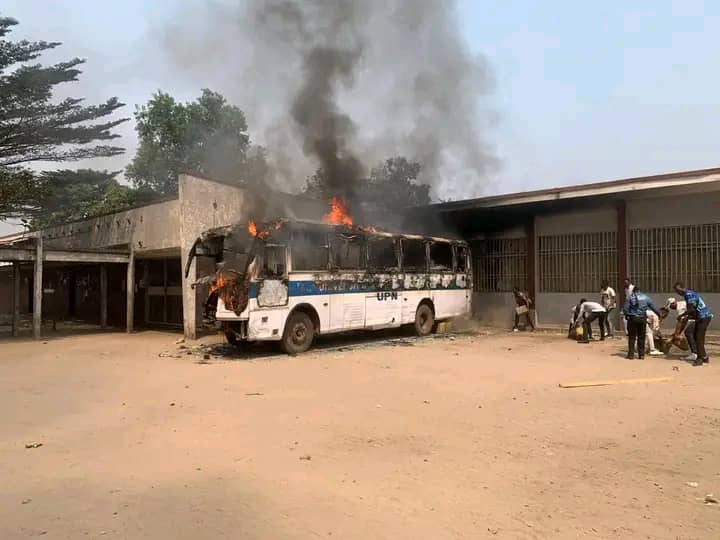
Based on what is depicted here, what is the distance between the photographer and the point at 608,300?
47.5 feet

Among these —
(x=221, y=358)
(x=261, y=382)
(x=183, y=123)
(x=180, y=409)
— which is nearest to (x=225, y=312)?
(x=221, y=358)

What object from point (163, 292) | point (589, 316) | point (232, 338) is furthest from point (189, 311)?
point (589, 316)

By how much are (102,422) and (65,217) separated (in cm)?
2768

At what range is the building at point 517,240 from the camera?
45.6 ft

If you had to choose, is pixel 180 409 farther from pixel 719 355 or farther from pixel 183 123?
pixel 183 123

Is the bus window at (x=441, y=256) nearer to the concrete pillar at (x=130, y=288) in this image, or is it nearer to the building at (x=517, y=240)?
the building at (x=517, y=240)

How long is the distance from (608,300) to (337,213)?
23.9 ft

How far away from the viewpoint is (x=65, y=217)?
100.0 ft

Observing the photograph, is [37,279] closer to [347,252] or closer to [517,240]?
[347,252]

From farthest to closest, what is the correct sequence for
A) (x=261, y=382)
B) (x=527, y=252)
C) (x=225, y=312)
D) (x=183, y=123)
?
(x=183, y=123)
(x=527, y=252)
(x=225, y=312)
(x=261, y=382)

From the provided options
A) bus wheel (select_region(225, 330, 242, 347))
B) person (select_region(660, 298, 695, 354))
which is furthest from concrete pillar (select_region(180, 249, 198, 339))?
person (select_region(660, 298, 695, 354))

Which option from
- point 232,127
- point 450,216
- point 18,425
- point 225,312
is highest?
point 232,127

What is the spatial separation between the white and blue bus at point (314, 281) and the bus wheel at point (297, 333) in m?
0.02

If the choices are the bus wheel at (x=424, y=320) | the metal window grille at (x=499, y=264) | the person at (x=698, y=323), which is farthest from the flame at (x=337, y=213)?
the person at (x=698, y=323)
